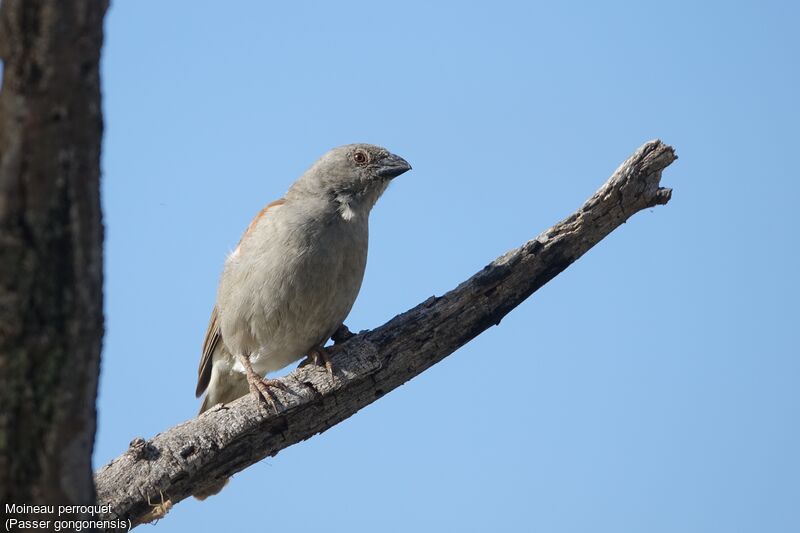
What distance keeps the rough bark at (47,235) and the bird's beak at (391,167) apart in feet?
15.1

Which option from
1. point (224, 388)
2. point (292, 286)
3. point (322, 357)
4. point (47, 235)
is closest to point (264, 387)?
point (322, 357)

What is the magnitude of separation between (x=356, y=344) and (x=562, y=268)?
162 cm

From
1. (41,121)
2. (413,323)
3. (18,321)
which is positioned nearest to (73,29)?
(41,121)

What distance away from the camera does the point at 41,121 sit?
283 centimetres

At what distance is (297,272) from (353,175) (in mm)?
1182

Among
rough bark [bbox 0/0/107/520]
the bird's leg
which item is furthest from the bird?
rough bark [bbox 0/0/107/520]

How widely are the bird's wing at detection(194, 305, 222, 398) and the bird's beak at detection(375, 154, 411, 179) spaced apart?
75.5 inches

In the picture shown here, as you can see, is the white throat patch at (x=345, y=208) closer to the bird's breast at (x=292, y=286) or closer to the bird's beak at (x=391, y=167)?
the bird's breast at (x=292, y=286)

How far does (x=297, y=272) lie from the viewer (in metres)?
6.66

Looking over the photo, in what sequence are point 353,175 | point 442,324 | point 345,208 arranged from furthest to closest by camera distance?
1. point 353,175
2. point 345,208
3. point 442,324

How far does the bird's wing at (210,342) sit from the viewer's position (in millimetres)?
7379

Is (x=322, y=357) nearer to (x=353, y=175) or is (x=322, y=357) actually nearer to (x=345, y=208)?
(x=345, y=208)

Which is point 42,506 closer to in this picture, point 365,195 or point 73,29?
point 73,29

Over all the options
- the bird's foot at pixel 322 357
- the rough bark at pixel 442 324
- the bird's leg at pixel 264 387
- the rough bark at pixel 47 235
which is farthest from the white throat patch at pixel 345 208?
the rough bark at pixel 47 235
